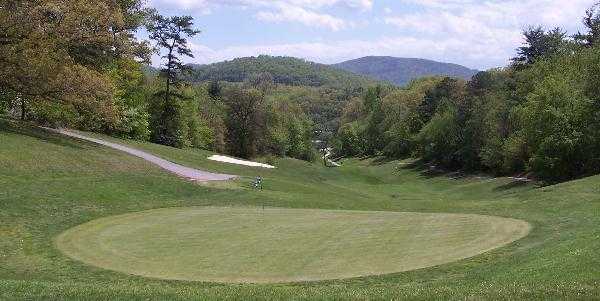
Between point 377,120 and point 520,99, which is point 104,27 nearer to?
point 520,99

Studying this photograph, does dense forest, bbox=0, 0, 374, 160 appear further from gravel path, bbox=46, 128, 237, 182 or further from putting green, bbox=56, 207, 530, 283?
putting green, bbox=56, 207, 530, 283

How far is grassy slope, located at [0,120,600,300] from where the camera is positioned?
12.1 metres

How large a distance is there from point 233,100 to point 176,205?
199 ft

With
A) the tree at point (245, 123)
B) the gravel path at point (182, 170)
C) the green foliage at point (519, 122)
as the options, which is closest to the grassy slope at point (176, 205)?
the gravel path at point (182, 170)

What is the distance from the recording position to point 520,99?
7119 cm

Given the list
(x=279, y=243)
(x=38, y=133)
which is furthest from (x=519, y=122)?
(x=279, y=243)

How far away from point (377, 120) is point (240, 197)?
402 feet

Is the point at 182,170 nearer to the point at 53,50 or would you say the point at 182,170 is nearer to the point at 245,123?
the point at 53,50

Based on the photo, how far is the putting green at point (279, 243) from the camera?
589 inches

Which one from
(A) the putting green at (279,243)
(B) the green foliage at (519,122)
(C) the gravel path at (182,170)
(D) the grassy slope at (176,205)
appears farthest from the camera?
(B) the green foliage at (519,122)

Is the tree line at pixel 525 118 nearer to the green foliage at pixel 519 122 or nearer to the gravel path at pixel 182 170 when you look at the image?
the green foliage at pixel 519 122

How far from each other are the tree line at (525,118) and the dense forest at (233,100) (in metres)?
0.16

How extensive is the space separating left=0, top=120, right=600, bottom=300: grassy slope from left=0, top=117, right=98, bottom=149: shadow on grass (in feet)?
0.52

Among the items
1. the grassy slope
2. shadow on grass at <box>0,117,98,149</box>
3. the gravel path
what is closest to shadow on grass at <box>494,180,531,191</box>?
the grassy slope
